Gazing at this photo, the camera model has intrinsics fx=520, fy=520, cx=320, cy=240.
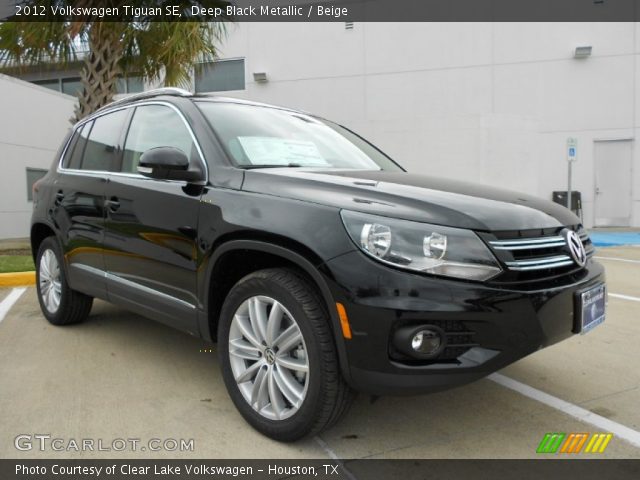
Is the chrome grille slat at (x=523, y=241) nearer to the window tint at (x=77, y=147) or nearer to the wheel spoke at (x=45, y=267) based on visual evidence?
the window tint at (x=77, y=147)

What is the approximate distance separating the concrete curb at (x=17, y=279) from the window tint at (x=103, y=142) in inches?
135

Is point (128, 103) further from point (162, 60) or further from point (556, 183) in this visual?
point (556, 183)

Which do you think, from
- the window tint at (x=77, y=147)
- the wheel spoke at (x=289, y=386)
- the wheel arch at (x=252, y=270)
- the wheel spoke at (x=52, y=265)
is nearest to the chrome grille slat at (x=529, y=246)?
the wheel arch at (x=252, y=270)

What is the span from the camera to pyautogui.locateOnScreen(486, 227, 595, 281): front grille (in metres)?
2.12

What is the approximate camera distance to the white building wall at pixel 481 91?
47.1 feet

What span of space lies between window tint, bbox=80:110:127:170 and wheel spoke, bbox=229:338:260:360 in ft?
5.89

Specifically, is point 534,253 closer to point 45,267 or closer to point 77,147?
point 77,147

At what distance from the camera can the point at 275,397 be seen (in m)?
2.41

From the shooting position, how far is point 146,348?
12.7 feet

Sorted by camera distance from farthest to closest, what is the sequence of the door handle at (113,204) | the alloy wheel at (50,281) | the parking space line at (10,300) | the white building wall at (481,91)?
the white building wall at (481,91) → the parking space line at (10,300) → the alloy wheel at (50,281) → the door handle at (113,204)

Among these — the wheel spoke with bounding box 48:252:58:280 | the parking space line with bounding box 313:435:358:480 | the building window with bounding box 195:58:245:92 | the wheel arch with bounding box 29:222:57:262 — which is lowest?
the parking space line with bounding box 313:435:358:480

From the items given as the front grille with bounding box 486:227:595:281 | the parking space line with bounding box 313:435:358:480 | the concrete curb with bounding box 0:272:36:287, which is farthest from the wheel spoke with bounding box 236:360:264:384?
the concrete curb with bounding box 0:272:36:287

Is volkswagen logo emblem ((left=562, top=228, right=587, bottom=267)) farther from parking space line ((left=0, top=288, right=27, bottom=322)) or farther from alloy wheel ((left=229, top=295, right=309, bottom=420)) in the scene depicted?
parking space line ((left=0, top=288, right=27, bottom=322))

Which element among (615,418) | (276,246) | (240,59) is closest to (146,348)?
(276,246)
